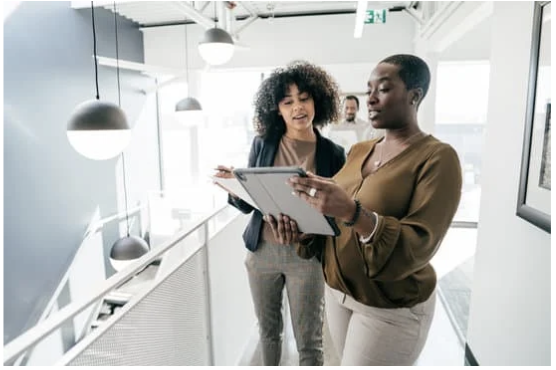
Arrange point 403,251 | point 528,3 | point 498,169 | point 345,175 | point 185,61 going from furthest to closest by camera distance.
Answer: point 185,61, point 498,169, point 528,3, point 345,175, point 403,251

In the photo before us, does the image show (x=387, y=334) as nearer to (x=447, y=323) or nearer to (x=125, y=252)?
(x=447, y=323)

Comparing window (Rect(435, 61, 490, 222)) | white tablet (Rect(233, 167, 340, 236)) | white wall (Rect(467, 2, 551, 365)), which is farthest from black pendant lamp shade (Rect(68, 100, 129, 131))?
window (Rect(435, 61, 490, 222))

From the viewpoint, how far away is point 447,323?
2531 mm

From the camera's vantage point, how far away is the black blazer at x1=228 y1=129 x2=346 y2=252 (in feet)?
4.61

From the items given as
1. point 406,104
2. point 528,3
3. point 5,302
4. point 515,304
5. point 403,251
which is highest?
point 528,3

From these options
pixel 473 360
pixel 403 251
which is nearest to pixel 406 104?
pixel 403 251

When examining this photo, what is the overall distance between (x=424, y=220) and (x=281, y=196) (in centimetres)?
35

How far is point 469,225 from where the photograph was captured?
4.93 metres

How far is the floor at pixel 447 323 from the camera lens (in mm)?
2127

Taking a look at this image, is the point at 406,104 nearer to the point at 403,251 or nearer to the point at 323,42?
the point at 403,251

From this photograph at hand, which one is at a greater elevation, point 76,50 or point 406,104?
point 76,50

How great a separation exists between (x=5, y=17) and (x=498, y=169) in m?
4.55

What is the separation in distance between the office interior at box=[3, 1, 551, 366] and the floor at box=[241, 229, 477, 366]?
14 mm

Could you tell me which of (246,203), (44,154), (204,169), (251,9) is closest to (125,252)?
(44,154)
